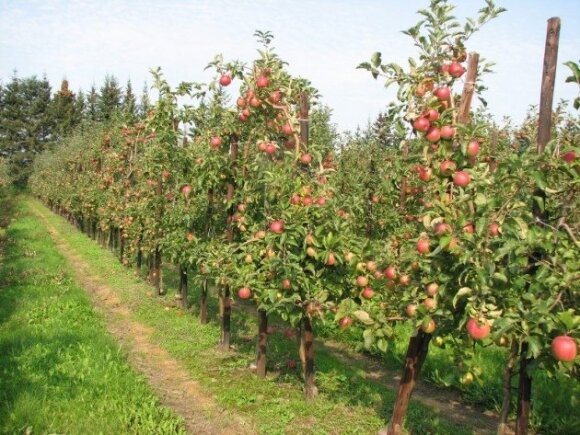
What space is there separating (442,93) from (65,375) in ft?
16.9

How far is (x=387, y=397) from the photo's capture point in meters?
6.35

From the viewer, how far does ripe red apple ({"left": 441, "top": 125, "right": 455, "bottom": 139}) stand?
4.13 m

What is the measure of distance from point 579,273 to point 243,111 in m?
4.89

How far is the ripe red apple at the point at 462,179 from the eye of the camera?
390cm

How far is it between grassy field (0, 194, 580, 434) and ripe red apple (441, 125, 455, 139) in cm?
176

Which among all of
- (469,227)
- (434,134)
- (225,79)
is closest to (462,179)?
(469,227)

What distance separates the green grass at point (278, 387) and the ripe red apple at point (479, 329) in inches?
97.6

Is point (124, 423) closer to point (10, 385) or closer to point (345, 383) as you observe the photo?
point (10, 385)

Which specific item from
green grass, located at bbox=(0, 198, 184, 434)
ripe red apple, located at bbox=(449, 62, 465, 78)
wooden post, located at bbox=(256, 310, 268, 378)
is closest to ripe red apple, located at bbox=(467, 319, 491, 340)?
A: ripe red apple, located at bbox=(449, 62, 465, 78)

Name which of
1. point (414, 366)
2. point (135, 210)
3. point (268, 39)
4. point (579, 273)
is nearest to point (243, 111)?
point (268, 39)

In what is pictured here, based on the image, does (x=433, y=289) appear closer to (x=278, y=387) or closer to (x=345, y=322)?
(x=345, y=322)

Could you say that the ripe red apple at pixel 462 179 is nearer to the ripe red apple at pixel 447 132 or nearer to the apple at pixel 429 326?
the ripe red apple at pixel 447 132

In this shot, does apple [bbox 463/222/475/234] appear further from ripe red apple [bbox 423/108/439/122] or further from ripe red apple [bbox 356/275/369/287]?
ripe red apple [bbox 356/275/369/287]

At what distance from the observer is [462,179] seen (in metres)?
3.90
